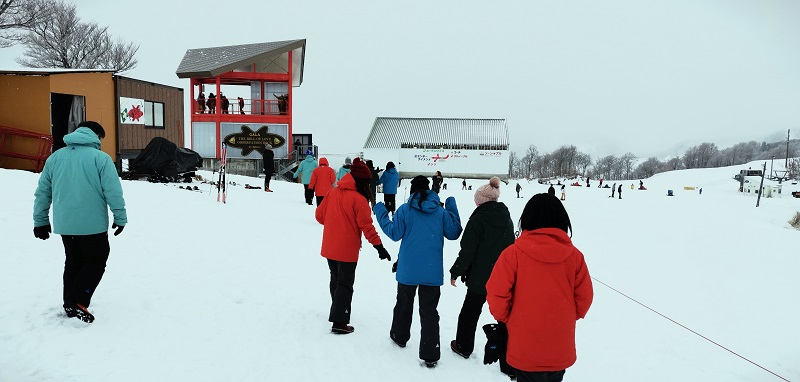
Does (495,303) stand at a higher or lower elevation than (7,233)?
higher

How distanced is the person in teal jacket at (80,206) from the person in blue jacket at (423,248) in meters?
2.53

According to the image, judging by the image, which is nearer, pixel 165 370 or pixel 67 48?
pixel 165 370

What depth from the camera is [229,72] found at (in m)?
25.0

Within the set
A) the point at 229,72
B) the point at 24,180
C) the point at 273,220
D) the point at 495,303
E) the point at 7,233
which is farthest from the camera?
the point at 229,72

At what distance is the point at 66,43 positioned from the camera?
109ft

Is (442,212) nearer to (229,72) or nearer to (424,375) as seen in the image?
(424,375)

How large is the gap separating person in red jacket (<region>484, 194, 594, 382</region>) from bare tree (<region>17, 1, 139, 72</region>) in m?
36.7

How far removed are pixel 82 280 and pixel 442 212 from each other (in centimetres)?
339

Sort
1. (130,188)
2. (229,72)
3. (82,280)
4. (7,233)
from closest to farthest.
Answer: (82,280) → (7,233) → (130,188) → (229,72)

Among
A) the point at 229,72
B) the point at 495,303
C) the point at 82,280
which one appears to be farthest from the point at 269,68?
the point at 495,303

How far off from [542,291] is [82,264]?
160 inches

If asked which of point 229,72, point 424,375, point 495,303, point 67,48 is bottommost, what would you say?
point 424,375

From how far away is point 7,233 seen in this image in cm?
657

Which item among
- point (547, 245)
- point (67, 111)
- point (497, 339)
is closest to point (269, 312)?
point (497, 339)
